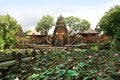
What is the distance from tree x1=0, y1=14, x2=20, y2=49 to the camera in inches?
1239

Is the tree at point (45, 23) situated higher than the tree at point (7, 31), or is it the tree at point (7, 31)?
the tree at point (45, 23)

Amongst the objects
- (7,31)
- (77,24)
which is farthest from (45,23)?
(7,31)

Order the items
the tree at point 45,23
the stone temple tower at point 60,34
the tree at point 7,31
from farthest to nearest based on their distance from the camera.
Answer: the tree at point 45,23 < the stone temple tower at point 60,34 < the tree at point 7,31

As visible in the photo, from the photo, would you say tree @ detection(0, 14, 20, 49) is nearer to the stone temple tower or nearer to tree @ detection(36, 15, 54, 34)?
the stone temple tower

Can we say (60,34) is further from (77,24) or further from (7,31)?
(77,24)

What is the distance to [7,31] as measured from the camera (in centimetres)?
3275

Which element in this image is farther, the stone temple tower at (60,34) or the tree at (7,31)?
the stone temple tower at (60,34)

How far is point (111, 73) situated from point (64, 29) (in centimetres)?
4035

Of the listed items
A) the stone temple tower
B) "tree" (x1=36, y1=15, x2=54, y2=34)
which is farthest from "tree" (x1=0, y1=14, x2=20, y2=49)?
"tree" (x1=36, y1=15, x2=54, y2=34)

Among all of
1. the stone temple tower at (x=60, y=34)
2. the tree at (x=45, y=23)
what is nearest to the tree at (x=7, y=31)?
the stone temple tower at (x=60, y=34)

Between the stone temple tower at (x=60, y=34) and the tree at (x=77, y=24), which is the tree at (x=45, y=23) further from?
the stone temple tower at (x=60, y=34)

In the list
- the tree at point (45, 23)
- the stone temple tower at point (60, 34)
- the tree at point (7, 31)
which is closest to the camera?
the tree at point (7, 31)

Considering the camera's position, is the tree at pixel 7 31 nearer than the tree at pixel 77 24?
Yes

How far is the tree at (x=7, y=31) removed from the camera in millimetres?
31470
